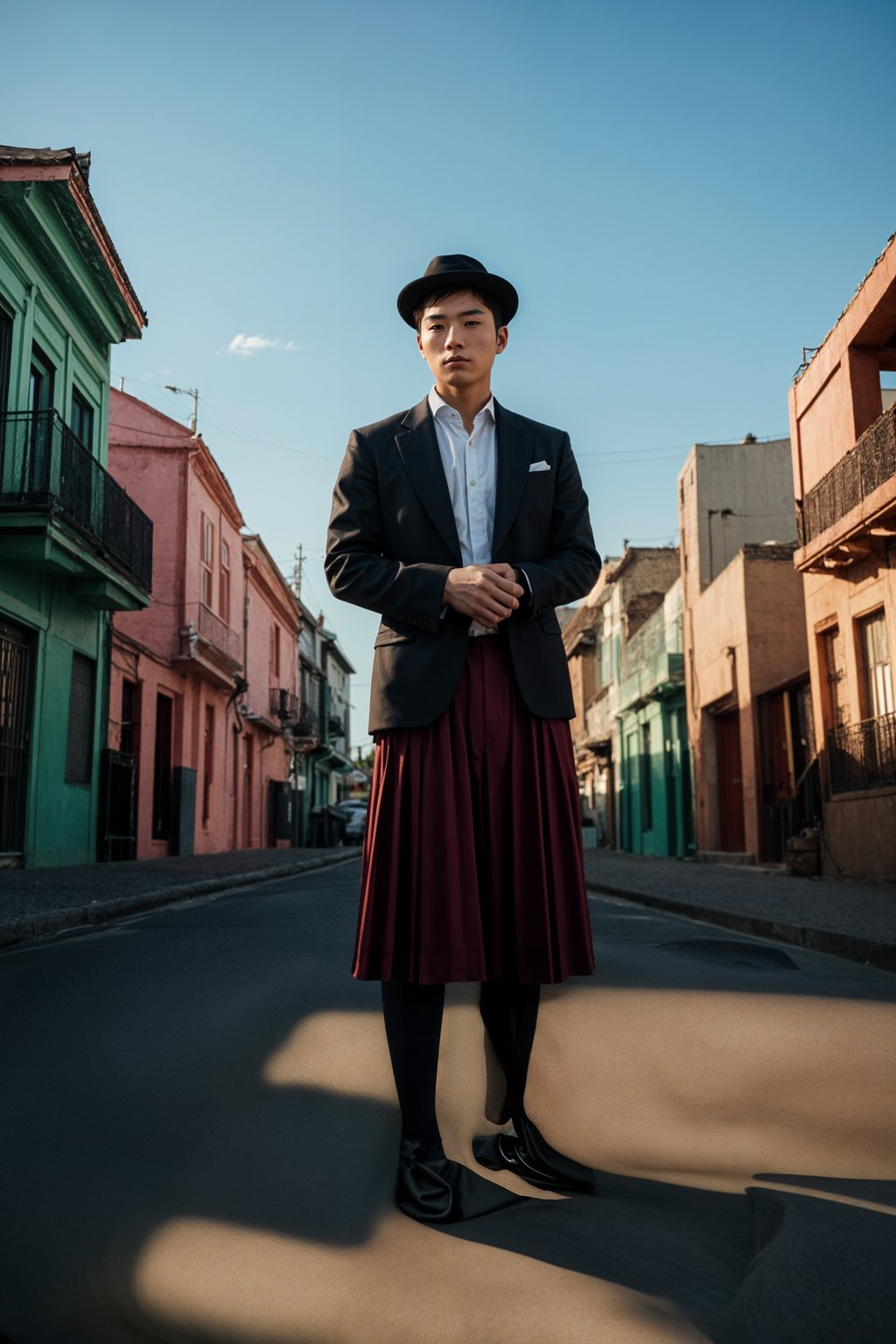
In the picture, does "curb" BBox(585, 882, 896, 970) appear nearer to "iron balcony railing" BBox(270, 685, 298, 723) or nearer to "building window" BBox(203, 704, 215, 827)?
"building window" BBox(203, 704, 215, 827)

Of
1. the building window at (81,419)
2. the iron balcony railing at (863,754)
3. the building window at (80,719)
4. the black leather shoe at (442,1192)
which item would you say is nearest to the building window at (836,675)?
the iron balcony railing at (863,754)

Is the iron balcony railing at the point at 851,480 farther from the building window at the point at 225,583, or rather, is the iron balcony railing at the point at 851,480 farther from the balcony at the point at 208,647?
the building window at the point at 225,583

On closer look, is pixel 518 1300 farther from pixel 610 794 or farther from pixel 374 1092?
pixel 610 794

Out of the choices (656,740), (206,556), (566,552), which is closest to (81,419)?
(206,556)

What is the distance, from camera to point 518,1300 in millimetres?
1576

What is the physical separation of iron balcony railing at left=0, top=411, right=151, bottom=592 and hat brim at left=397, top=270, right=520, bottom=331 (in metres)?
10.6

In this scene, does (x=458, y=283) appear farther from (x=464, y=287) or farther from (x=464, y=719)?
(x=464, y=719)

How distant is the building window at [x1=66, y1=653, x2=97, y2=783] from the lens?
583 inches

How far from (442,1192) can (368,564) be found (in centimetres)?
123

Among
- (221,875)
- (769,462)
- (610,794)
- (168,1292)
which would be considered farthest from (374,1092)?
(610,794)

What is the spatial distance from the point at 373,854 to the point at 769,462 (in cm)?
2266

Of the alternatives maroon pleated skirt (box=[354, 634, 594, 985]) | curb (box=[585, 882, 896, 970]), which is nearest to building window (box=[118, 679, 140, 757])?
curb (box=[585, 882, 896, 970])

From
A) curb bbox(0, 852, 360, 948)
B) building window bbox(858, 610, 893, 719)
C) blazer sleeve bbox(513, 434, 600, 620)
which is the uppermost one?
building window bbox(858, 610, 893, 719)

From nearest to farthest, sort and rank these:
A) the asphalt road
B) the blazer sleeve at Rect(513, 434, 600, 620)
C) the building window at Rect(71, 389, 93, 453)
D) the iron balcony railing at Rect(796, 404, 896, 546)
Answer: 1. the asphalt road
2. the blazer sleeve at Rect(513, 434, 600, 620)
3. the iron balcony railing at Rect(796, 404, 896, 546)
4. the building window at Rect(71, 389, 93, 453)
